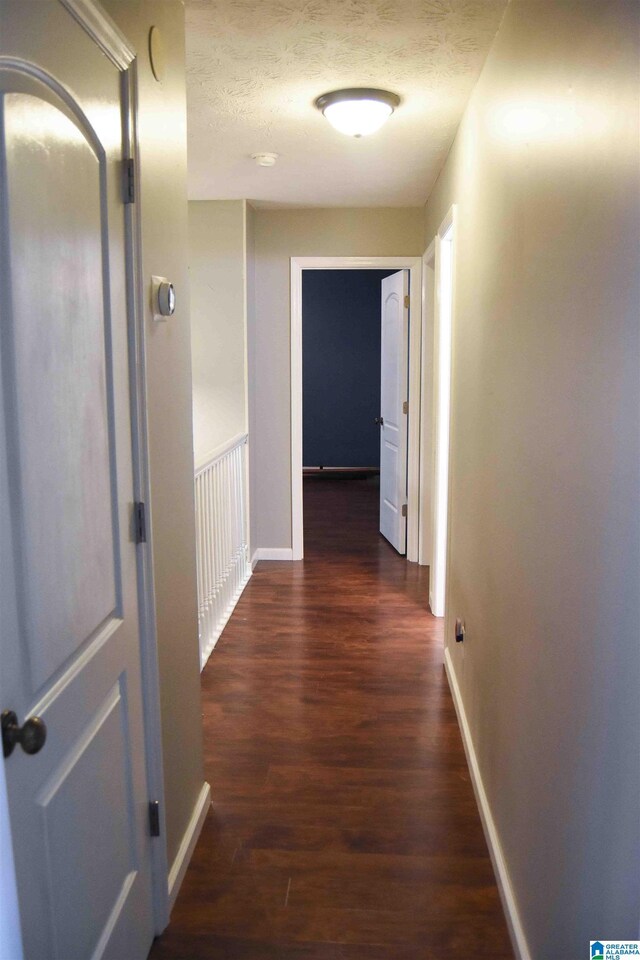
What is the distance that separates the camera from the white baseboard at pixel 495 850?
6.22 feet

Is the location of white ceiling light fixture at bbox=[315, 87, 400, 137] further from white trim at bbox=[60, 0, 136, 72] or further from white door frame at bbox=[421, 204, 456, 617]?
white trim at bbox=[60, 0, 136, 72]

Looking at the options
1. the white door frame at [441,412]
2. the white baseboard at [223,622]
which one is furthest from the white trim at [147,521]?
the white door frame at [441,412]

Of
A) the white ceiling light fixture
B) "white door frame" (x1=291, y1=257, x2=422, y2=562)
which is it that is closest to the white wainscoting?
"white door frame" (x1=291, y1=257, x2=422, y2=562)

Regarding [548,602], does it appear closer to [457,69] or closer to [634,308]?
[634,308]

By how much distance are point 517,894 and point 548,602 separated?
860mm

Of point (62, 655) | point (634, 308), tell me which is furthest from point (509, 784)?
point (634, 308)

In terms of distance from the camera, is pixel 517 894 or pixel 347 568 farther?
pixel 347 568

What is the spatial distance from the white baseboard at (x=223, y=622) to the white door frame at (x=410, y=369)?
64cm

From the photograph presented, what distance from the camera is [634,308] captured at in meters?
1.12

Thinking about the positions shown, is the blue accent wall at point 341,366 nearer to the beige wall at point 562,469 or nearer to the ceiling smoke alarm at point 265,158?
the ceiling smoke alarm at point 265,158

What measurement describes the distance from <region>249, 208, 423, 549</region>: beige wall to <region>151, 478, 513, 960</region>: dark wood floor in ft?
4.05

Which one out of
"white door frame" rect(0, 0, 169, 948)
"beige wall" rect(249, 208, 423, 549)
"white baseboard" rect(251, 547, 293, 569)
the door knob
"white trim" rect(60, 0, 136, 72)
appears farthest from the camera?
"white baseboard" rect(251, 547, 293, 569)

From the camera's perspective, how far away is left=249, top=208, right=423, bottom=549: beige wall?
17.6 feet

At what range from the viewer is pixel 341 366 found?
9172mm
